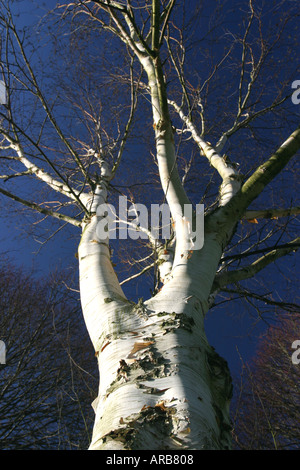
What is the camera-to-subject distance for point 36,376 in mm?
7598

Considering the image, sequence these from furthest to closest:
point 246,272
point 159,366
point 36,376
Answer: point 36,376
point 246,272
point 159,366

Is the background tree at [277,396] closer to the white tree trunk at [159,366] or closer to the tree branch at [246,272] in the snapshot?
the tree branch at [246,272]

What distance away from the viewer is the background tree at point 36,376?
6711mm

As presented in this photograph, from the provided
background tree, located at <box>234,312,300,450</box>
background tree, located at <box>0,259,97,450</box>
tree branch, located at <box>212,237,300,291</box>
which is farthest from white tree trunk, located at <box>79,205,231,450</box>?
background tree, located at <box>234,312,300,450</box>

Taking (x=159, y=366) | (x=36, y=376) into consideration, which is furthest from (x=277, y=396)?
(x=159, y=366)

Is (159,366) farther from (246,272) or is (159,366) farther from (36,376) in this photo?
(36,376)

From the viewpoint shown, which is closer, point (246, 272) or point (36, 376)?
point (246, 272)

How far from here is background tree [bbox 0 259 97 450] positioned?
6711mm

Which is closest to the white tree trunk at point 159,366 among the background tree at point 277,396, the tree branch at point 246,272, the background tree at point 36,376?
the tree branch at point 246,272

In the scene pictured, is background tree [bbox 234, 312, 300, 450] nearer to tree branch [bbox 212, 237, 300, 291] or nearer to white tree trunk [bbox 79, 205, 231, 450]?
tree branch [bbox 212, 237, 300, 291]

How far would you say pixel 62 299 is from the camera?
9.03m
